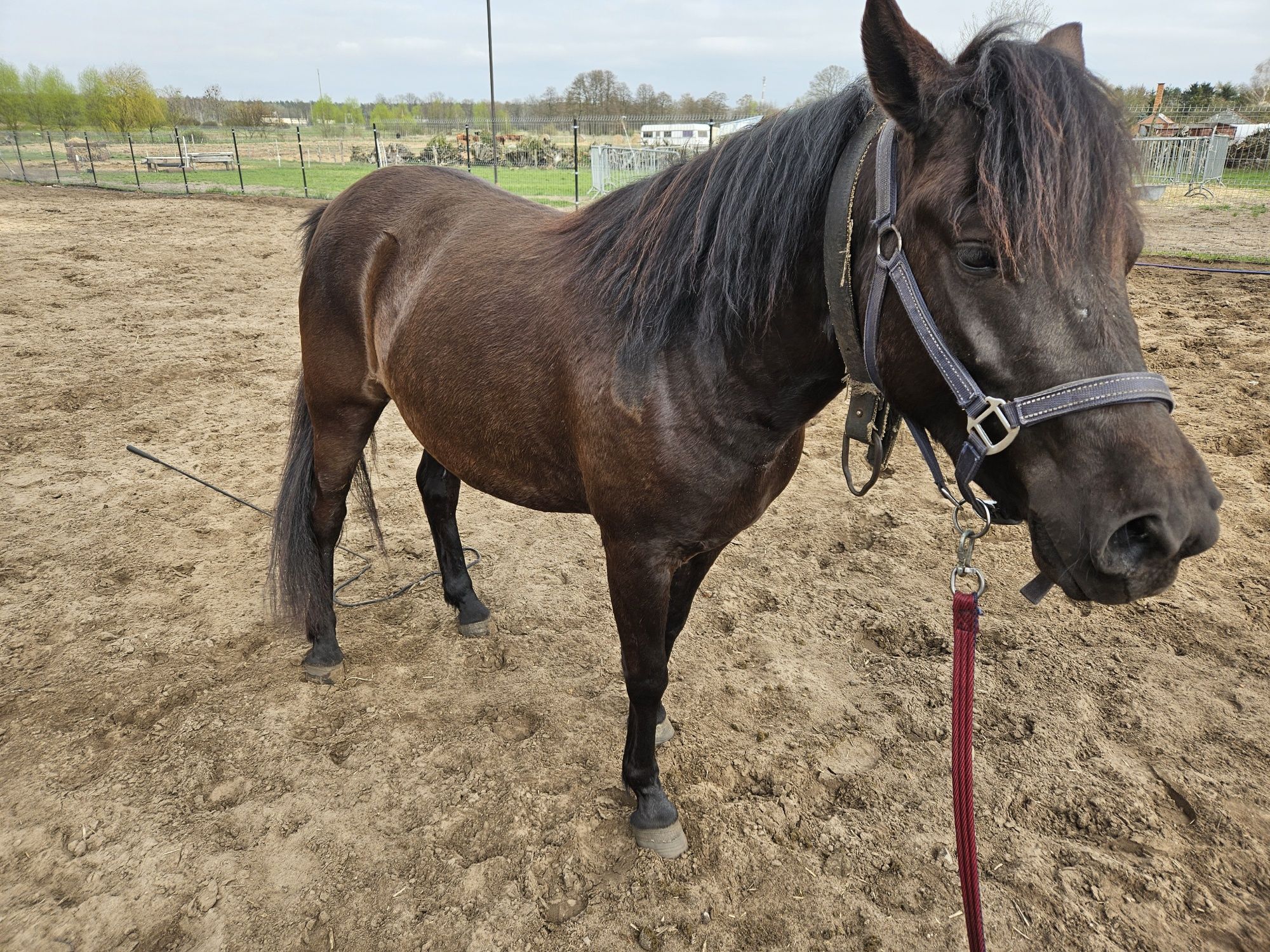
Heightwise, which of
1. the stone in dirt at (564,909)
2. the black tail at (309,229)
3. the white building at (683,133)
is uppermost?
the white building at (683,133)

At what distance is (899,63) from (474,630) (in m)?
2.70

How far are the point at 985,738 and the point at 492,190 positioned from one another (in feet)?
9.44

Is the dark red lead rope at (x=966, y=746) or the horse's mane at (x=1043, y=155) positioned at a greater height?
the horse's mane at (x=1043, y=155)

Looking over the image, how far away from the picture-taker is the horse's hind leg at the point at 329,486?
9.48ft

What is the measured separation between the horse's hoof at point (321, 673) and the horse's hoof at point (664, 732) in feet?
4.49

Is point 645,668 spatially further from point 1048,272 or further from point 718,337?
point 1048,272

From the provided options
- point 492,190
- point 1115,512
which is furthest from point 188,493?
point 1115,512

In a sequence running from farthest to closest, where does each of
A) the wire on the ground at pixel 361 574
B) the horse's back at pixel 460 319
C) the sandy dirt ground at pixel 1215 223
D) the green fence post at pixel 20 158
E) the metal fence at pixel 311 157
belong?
the green fence post at pixel 20 158, the metal fence at pixel 311 157, the sandy dirt ground at pixel 1215 223, the wire on the ground at pixel 361 574, the horse's back at pixel 460 319

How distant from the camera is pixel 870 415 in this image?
1598 mm

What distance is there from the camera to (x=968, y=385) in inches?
48.6

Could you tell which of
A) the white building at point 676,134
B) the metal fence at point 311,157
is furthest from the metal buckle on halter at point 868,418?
the white building at point 676,134

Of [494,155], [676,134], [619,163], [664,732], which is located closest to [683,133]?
[676,134]

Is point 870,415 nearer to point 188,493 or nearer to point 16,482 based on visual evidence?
point 188,493

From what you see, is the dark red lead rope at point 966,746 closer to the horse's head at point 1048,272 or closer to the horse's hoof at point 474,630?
the horse's head at point 1048,272
